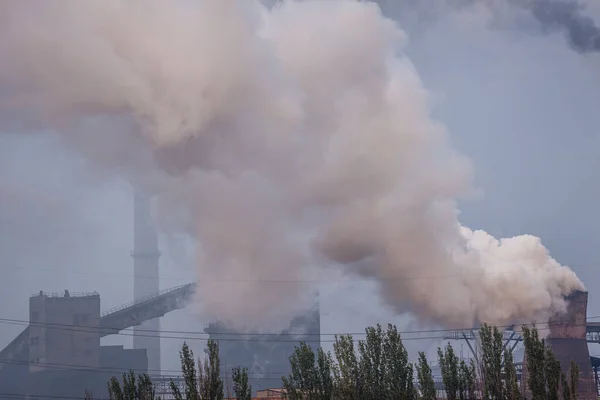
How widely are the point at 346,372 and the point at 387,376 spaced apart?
181 centimetres

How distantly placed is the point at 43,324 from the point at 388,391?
2168 inches

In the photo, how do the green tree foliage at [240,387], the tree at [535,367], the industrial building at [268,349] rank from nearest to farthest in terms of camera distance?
the tree at [535,367] → the green tree foliage at [240,387] → the industrial building at [268,349]

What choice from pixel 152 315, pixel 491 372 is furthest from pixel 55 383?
pixel 491 372

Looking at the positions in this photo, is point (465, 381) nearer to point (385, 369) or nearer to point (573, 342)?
point (385, 369)

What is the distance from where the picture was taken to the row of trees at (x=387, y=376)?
111 ft

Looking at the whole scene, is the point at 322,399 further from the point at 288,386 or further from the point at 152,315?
the point at 152,315

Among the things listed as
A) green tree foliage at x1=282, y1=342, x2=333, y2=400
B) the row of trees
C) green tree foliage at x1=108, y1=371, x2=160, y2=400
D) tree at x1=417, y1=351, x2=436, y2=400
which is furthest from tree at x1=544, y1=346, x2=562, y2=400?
green tree foliage at x1=108, y1=371, x2=160, y2=400

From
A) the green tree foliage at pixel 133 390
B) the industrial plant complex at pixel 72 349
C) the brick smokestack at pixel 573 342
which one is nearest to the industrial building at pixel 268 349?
the industrial plant complex at pixel 72 349

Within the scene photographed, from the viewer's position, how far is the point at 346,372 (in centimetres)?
3597

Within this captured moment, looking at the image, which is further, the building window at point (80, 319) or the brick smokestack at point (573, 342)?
the building window at point (80, 319)

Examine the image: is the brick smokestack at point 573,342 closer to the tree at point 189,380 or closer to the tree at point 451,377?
the tree at point 451,377

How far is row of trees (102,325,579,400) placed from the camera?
111 feet

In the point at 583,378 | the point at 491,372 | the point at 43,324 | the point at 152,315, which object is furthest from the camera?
the point at 152,315

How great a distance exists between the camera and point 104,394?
280 feet
